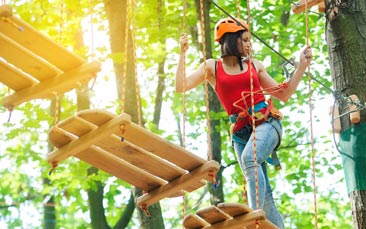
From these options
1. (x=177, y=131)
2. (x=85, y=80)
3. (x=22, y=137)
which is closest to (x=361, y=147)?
(x=85, y=80)

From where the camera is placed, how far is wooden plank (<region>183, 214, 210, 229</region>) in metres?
4.86

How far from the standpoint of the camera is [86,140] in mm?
4602

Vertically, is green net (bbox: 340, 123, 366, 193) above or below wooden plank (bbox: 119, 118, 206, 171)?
above

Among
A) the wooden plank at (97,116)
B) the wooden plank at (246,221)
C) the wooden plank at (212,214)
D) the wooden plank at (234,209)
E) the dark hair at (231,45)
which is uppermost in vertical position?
the dark hair at (231,45)

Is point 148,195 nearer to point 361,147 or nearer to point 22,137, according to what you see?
point 361,147

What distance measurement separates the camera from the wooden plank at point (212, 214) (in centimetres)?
476

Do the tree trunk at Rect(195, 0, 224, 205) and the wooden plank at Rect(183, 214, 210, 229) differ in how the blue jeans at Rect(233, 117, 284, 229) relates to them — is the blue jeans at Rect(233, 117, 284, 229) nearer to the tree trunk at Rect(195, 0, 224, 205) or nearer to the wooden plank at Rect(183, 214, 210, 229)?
the wooden plank at Rect(183, 214, 210, 229)

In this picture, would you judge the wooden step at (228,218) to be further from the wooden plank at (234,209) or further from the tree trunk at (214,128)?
the tree trunk at (214,128)

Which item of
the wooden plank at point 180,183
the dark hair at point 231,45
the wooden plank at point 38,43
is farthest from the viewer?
the dark hair at point 231,45

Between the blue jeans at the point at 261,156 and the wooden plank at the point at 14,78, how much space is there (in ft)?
4.48

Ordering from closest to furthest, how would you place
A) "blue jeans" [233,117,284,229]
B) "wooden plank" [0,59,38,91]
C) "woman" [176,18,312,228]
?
1. "wooden plank" [0,59,38,91]
2. "blue jeans" [233,117,284,229]
3. "woman" [176,18,312,228]

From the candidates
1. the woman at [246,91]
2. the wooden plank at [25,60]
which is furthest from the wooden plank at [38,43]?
the woman at [246,91]

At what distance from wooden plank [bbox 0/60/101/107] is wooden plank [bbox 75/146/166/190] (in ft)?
1.34

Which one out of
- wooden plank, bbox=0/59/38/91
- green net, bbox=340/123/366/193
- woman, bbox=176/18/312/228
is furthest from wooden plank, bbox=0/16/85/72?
green net, bbox=340/123/366/193
